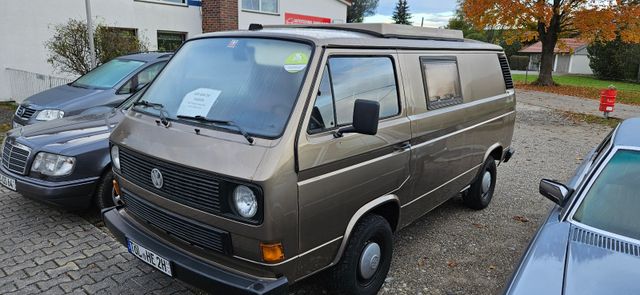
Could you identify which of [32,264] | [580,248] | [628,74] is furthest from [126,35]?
[628,74]

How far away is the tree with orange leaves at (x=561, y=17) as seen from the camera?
2270 cm

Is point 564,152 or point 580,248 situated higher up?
point 580,248

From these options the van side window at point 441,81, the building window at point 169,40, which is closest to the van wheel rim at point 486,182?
the van side window at point 441,81

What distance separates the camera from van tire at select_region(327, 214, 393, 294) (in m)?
3.14

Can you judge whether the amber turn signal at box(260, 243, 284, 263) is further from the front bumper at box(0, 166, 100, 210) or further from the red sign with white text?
the red sign with white text

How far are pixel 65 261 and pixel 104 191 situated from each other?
0.90 m

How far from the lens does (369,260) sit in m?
3.32

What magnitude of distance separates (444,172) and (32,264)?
3886mm

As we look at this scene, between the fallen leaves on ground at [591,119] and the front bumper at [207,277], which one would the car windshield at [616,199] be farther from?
the fallen leaves on ground at [591,119]

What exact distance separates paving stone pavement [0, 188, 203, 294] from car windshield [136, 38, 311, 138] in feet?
4.65

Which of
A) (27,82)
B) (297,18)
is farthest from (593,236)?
(297,18)

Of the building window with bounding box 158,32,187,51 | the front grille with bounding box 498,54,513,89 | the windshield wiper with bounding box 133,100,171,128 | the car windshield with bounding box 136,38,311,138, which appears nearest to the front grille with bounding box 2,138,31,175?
the windshield wiper with bounding box 133,100,171,128

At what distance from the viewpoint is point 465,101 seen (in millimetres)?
4613

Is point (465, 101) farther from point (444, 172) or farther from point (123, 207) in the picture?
point (123, 207)
